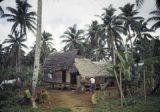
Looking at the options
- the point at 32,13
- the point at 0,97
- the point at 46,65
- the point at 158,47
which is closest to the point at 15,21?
the point at 32,13

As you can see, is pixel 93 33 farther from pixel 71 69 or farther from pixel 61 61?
pixel 71 69

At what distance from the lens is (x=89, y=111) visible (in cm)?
1559

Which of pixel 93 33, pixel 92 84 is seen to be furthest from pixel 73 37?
pixel 92 84

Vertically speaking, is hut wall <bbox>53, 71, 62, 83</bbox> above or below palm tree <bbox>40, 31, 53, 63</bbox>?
below

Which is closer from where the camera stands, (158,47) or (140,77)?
(158,47)

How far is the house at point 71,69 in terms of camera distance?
93.8 feet

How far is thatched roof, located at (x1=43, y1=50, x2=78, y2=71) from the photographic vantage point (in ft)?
101

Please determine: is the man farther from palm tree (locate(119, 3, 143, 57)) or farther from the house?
palm tree (locate(119, 3, 143, 57))

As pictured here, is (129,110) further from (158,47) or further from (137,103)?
(158,47)

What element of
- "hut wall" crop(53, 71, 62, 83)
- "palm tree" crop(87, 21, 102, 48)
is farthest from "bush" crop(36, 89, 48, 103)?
"palm tree" crop(87, 21, 102, 48)

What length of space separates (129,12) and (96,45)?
32.7ft

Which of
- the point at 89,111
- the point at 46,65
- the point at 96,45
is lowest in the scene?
the point at 89,111

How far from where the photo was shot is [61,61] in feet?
107

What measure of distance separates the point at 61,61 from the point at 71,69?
3.34 m
